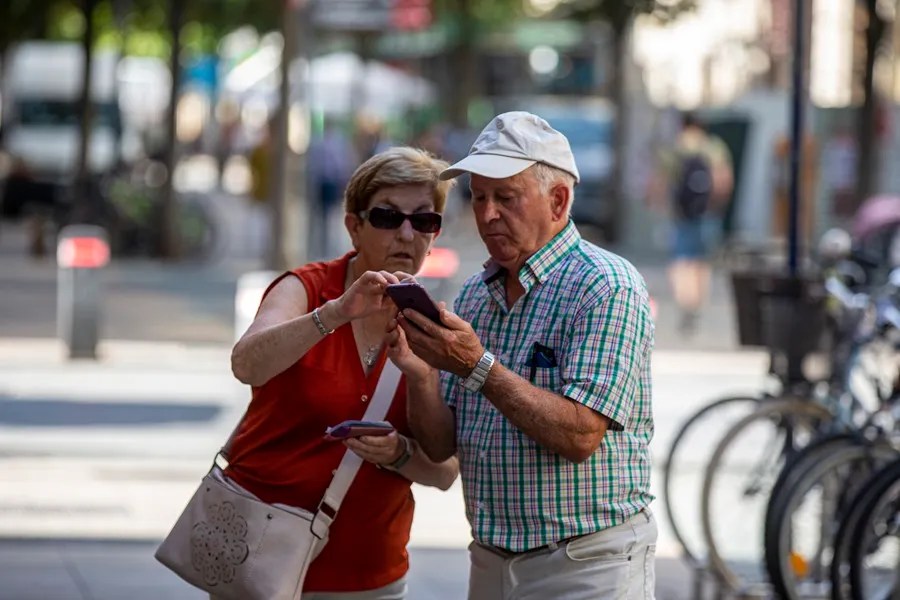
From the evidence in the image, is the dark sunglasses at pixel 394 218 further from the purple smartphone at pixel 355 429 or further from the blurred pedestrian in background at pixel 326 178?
the blurred pedestrian in background at pixel 326 178

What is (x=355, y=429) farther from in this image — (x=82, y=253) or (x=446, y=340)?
(x=82, y=253)

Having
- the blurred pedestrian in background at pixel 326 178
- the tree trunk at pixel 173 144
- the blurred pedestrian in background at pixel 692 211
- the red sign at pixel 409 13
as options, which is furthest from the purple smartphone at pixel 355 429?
the blurred pedestrian in background at pixel 326 178

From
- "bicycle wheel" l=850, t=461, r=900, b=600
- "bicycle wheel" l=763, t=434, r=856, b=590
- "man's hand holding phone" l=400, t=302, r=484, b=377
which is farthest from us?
"bicycle wheel" l=763, t=434, r=856, b=590

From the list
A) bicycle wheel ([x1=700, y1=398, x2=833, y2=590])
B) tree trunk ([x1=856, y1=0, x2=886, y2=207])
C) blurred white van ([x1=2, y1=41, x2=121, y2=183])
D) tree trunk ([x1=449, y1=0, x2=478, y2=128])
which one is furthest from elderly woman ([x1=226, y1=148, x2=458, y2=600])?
blurred white van ([x1=2, y1=41, x2=121, y2=183])

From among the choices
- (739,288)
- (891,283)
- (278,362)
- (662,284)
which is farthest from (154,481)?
(662,284)

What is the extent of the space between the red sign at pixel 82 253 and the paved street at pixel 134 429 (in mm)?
727

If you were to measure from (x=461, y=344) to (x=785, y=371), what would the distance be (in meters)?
4.30

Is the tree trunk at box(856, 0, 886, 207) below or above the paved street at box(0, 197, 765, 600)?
above

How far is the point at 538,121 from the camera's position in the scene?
380 centimetres

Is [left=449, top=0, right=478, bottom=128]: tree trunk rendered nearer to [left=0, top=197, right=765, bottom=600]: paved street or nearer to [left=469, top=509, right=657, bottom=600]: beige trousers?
[left=0, top=197, right=765, bottom=600]: paved street

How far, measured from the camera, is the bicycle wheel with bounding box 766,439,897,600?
6605mm

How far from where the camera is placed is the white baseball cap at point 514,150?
3691mm

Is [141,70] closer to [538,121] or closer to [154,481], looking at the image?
[154,481]

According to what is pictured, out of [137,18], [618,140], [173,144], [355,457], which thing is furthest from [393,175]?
[137,18]
